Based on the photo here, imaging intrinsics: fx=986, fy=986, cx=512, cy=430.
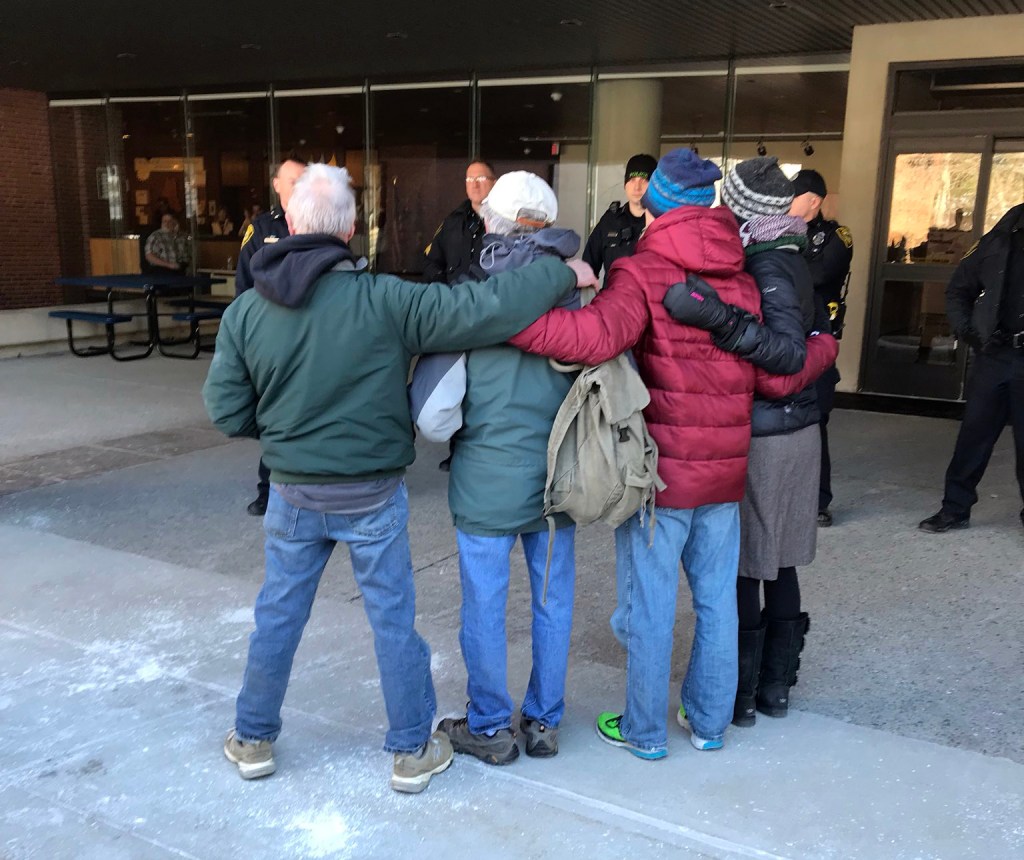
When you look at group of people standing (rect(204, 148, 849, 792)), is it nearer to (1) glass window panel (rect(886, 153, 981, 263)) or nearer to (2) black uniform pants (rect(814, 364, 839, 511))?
(2) black uniform pants (rect(814, 364, 839, 511))

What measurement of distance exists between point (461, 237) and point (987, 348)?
3.01m

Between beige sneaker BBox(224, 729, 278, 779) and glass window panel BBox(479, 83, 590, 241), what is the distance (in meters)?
10.4

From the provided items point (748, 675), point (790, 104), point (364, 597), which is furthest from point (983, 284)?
point (790, 104)

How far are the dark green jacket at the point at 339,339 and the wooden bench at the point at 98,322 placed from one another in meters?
9.79

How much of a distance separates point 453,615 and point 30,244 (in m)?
14.5

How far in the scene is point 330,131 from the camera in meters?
14.5

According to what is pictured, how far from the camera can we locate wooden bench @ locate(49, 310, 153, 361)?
1160 cm

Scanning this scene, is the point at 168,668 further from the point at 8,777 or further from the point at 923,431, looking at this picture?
the point at 923,431

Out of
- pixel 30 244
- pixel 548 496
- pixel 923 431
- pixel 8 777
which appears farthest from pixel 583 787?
pixel 30 244

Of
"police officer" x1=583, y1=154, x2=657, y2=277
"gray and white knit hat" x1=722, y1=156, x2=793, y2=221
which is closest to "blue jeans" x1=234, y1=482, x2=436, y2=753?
"gray and white knit hat" x1=722, y1=156, x2=793, y2=221

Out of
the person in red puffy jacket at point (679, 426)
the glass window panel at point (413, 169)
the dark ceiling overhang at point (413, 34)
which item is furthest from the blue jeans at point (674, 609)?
the glass window panel at point (413, 169)

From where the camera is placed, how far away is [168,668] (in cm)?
356

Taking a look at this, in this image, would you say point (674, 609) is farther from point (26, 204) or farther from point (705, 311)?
point (26, 204)

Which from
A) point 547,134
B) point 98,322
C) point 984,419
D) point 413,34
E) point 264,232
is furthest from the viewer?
point 547,134
